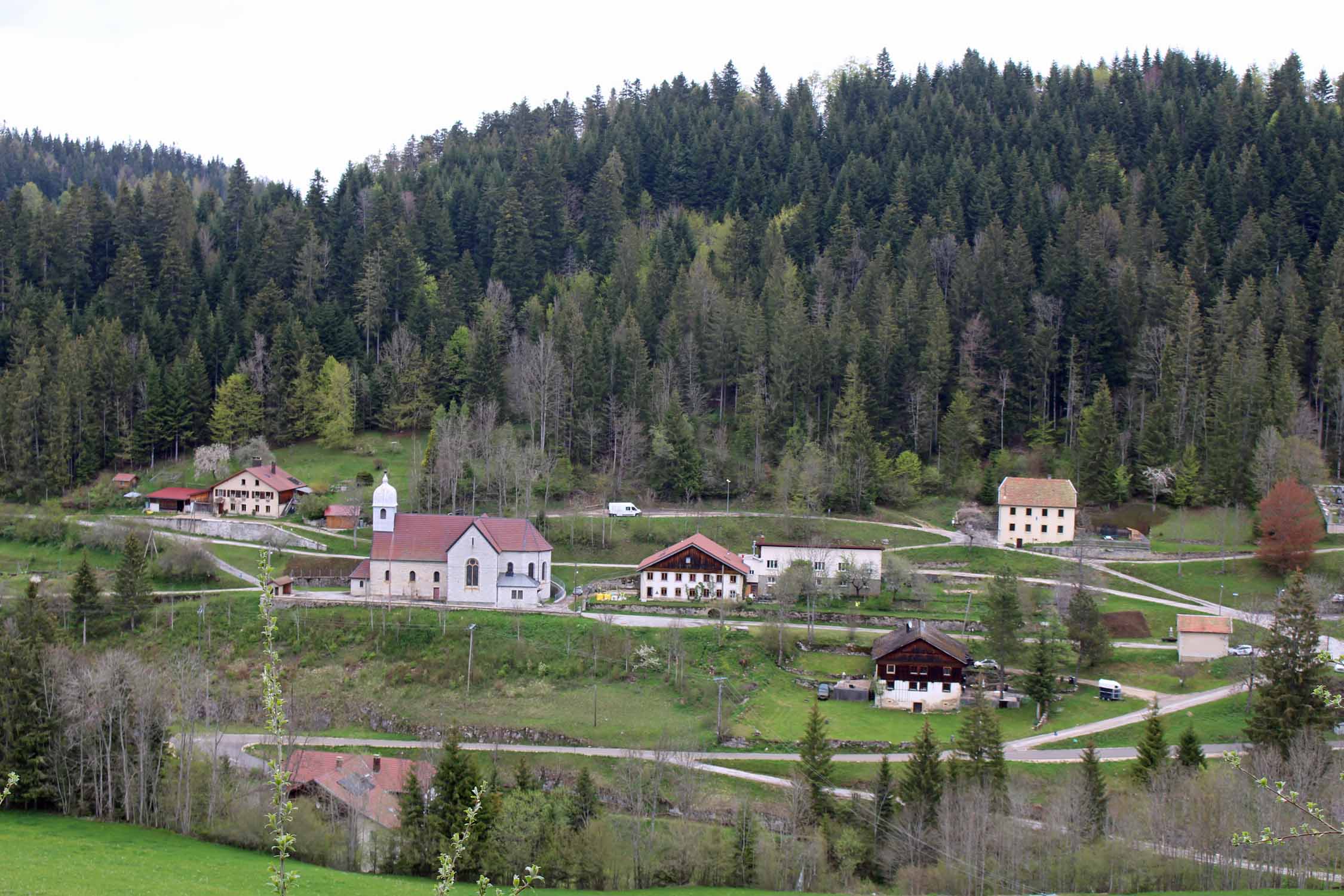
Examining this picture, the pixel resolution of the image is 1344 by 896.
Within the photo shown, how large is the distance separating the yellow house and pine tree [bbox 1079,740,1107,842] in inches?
2003

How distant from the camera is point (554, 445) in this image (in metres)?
77.9

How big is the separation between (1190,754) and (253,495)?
5493 centimetres

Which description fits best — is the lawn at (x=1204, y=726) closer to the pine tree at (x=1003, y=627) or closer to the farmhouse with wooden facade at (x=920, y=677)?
the pine tree at (x=1003, y=627)

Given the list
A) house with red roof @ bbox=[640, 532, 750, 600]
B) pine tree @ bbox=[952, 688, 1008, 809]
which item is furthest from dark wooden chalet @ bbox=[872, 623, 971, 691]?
house with red roof @ bbox=[640, 532, 750, 600]

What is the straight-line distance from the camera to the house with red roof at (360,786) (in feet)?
115

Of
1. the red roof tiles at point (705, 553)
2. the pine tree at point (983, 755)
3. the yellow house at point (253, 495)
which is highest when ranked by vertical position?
the yellow house at point (253, 495)

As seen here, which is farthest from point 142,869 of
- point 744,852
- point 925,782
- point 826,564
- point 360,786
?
point 826,564

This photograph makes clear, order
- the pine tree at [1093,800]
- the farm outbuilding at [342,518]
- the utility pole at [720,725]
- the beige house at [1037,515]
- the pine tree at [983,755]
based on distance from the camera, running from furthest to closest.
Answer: the farm outbuilding at [342,518] → the beige house at [1037,515] → the utility pole at [720,725] → the pine tree at [983,755] → the pine tree at [1093,800]

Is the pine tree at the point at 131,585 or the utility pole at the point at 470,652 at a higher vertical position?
the pine tree at the point at 131,585

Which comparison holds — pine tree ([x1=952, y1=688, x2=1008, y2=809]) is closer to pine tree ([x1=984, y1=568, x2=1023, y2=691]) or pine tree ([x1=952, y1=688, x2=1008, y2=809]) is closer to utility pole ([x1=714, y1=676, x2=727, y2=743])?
pine tree ([x1=984, y1=568, x2=1023, y2=691])

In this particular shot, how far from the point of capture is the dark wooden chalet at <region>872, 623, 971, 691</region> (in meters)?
48.7

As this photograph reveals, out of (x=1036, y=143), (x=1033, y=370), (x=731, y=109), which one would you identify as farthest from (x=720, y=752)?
(x=731, y=109)

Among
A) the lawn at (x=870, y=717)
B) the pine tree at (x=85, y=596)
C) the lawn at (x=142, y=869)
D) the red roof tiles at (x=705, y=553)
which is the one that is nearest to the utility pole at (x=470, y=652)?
the red roof tiles at (x=705, y=553)

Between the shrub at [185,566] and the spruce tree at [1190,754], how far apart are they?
4765cm
